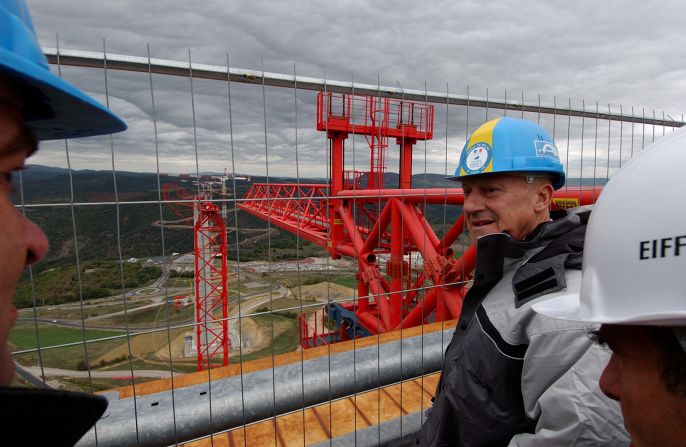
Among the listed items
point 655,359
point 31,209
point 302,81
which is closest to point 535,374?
point 655,359

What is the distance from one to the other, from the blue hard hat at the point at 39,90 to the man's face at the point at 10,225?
2.6 inches

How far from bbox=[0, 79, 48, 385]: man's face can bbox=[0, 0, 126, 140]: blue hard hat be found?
66mm

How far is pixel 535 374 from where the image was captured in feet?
4.38

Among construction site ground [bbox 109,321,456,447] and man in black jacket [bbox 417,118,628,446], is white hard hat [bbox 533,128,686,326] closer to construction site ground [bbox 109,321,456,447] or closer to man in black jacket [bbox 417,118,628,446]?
man in black jacket [bbox 417,118,628,446]

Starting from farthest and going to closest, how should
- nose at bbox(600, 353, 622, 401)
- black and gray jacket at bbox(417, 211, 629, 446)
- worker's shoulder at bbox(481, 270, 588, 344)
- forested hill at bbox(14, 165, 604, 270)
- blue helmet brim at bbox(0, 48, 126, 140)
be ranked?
forested hill at bbox(14, 165, 604, 270) → worker's shoulder at bbox(481, 270, 588, 344) → black and gray jacket at bbox(417, 211, 629, 446) → nose at bbox(600, 353, 622, 401) → blue helmet brim at bbox(0, 48, 126, 140)

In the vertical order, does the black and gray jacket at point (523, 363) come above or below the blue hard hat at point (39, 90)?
below

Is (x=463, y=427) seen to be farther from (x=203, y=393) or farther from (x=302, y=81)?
(x=302, y=81)

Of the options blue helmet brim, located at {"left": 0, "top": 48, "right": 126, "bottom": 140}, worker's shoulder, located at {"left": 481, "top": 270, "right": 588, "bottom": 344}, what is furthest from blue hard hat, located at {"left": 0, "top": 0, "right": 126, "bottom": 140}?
worker's shoulder, located at {"left": 481, "top": 270, "right": 588, "bottom": 344}

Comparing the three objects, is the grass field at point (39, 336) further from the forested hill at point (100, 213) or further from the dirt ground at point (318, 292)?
the dirt ground at point (318, 292)

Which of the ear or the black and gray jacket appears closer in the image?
the black and gray jacket

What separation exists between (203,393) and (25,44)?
2.04m

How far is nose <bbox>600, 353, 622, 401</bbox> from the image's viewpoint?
889 millimetres

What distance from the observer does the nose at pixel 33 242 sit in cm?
71

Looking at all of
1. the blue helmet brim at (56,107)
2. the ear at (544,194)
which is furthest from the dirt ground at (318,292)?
the blue helmet brim at (56,107)
